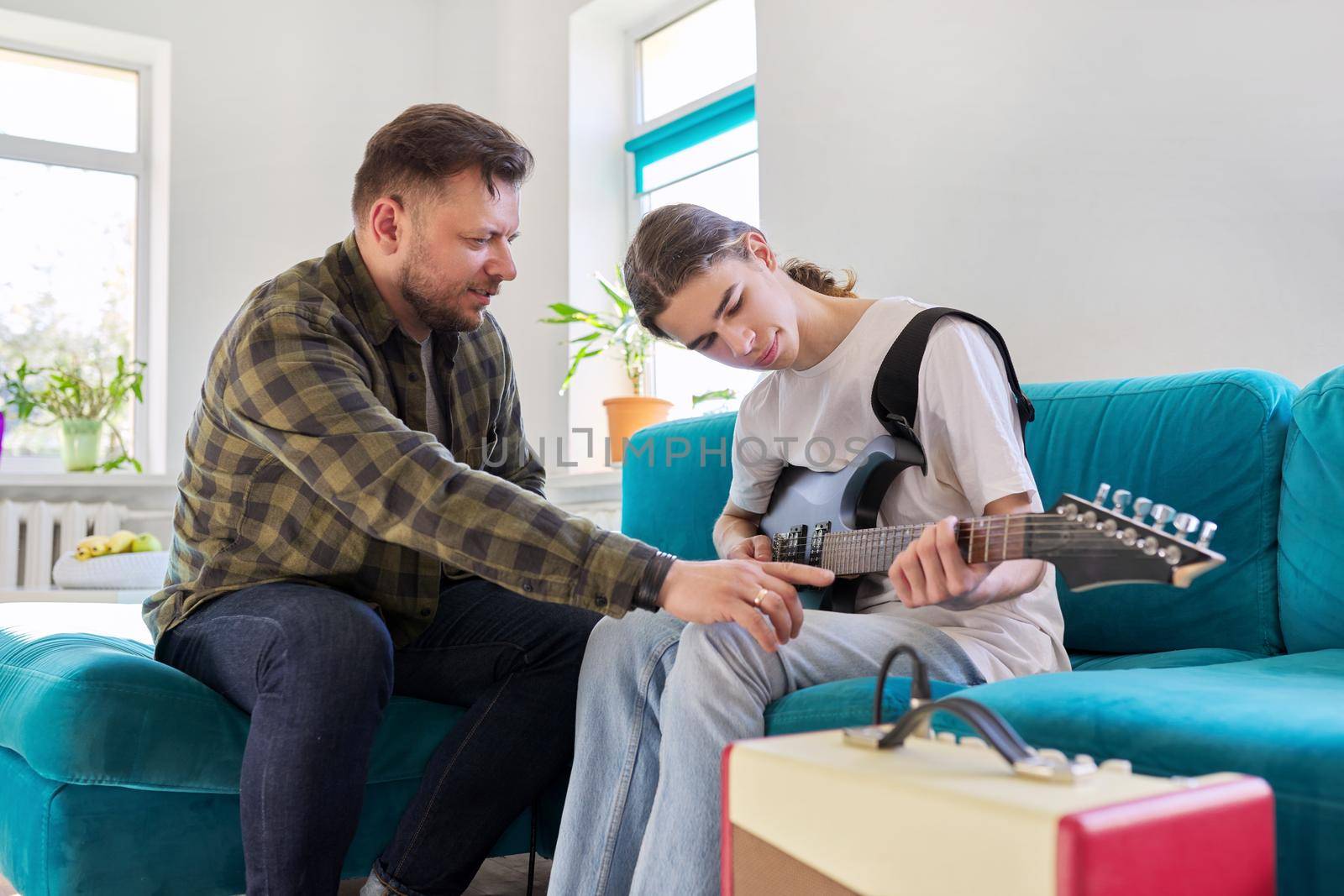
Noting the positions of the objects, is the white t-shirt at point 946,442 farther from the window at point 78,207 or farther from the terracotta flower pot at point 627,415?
the window at point 78,207

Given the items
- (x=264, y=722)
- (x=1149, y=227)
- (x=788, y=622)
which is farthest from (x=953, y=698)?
(x=1149, y=227)

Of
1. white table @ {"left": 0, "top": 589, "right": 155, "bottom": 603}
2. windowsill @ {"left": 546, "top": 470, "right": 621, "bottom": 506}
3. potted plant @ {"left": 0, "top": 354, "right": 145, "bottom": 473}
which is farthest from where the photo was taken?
potted plant @ {"left": 0, "top": 354, "right": 145, "bottom": 473}

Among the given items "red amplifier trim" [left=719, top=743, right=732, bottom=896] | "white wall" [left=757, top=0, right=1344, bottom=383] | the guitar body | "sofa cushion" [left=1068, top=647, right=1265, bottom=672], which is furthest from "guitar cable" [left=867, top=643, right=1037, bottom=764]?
"white wall" [left=757, top=0, right=1344, bottom=383]

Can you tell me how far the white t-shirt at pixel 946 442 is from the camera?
4.33ft

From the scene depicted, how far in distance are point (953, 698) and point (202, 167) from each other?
396cm

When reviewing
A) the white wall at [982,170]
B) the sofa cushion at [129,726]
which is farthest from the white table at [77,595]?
the sofa cushion at [129,726]

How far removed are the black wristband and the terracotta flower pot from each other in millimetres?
2206

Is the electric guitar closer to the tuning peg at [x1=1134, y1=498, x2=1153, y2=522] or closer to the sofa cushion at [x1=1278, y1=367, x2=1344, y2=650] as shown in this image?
the tuning peg at [x1=1134, y1=498, x2=1153, y2=522]

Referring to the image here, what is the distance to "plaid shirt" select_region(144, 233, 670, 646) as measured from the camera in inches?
50.4

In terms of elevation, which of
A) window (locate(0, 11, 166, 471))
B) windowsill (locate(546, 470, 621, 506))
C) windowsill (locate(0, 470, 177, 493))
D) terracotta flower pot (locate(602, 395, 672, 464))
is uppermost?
window (locate(0, 11, 166, 471))

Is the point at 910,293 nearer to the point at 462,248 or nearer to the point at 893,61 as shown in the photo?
the point at 893,61

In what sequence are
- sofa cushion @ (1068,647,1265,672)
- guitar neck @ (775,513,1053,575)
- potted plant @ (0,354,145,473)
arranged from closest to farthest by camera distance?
guitar neck @ (775,513,1053,575) → sofa cushion @ (1068,647,1265,672) → potted plant @ (0,354,145,473)

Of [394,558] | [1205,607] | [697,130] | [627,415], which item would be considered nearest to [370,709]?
[394,558]

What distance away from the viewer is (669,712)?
3.93 ft
